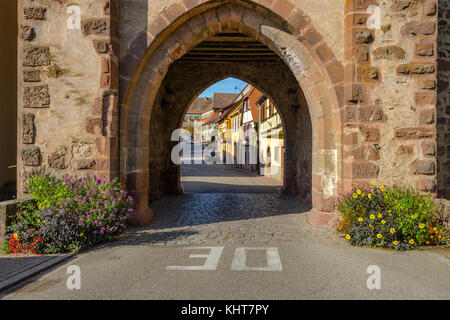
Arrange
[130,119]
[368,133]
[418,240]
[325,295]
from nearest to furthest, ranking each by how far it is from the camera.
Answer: [325,295] < [418,240] < [368,133] < [130,119]

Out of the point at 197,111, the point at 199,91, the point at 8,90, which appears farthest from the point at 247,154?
the point at 197,111

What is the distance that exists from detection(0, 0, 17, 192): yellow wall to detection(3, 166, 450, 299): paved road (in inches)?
189

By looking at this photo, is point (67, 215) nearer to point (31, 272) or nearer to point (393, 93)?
point (31, 272)

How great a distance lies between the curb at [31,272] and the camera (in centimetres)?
290

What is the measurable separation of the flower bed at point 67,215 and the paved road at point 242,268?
280 mm

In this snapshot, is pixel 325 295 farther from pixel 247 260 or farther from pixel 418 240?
pixel 418 240

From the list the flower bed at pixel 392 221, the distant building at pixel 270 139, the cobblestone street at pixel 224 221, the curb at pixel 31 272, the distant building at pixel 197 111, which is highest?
the distant building at pixel 197 111

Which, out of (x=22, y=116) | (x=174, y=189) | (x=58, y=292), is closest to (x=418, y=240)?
(x=58, y=292)

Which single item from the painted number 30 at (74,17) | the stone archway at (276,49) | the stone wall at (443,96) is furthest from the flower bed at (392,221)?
the painted number 30 at (74,17)

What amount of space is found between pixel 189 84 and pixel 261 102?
31.4ft

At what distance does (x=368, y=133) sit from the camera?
488 centimetres

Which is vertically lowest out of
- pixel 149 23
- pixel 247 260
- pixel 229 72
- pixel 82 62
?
pixel 247 260

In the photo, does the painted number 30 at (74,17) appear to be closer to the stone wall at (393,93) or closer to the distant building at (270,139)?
the stone wall at (393,93)

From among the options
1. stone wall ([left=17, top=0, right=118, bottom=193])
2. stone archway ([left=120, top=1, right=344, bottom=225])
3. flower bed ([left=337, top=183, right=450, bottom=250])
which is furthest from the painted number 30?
flower bed ([left=337, top=183, right=450, bottom=250])
